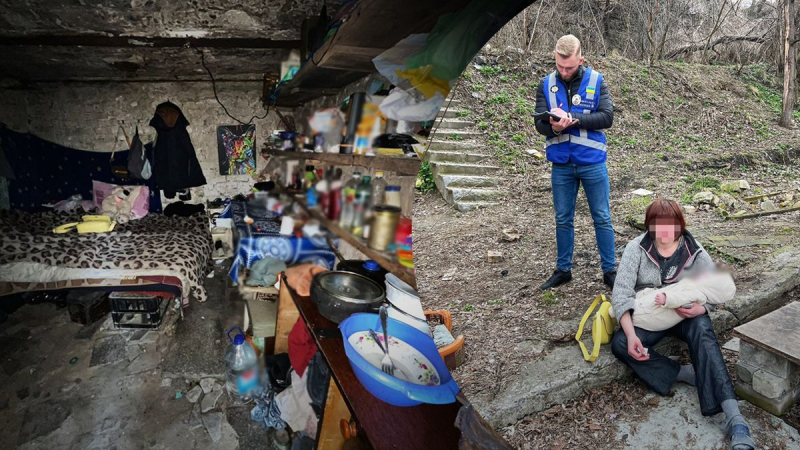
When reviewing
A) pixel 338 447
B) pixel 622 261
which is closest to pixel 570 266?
pixel 622 261

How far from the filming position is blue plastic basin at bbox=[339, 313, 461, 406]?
722mm

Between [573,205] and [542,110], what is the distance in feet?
0.81

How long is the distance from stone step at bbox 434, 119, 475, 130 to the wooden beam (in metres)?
0.62

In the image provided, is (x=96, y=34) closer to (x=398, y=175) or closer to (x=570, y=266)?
(x=398, y=175)

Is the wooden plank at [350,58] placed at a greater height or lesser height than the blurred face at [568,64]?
lesser

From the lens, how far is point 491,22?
0.52 m

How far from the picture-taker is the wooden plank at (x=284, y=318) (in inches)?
43.8

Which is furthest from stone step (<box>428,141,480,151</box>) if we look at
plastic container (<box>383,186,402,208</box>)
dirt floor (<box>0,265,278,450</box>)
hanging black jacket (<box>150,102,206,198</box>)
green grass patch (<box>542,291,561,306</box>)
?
dirt floor (<box>0,265,278,450</box>)

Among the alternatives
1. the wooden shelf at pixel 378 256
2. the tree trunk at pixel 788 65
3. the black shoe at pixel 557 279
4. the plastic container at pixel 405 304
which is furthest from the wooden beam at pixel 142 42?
the tree trunk at pixel 788 65

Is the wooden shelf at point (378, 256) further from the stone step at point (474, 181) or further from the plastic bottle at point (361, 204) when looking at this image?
the stone step at point (474, 181)

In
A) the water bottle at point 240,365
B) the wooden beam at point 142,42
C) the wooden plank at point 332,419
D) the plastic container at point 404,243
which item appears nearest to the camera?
the plastic container at point 404,243

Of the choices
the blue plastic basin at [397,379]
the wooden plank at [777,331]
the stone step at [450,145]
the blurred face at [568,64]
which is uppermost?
the blurred face at [568,64]

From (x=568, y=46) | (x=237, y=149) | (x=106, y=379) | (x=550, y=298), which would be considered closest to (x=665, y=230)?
(x=550, y=298)

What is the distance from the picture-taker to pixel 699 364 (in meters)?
0.79
